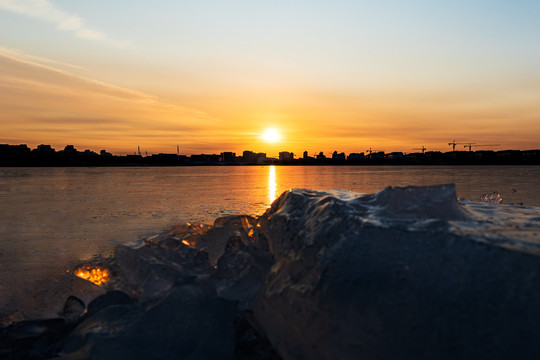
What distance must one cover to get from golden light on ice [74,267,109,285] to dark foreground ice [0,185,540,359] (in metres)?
0.18

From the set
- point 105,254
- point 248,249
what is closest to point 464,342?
point 248,249

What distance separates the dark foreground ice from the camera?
1.61m

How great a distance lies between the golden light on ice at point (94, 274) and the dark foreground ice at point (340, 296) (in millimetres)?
177

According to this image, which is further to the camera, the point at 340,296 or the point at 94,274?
the point at 94,274

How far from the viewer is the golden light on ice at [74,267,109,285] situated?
3.44 m

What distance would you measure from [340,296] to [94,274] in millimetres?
2877

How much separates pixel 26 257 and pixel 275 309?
13.0 ft

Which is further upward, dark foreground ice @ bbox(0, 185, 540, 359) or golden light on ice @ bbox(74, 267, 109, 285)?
dark foreground ice @ bbox(0, 185, 540, 359)

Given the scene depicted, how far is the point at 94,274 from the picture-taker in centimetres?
359

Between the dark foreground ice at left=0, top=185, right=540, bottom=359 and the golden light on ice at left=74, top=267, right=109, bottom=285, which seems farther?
the golden light on ice at left=74, top=267, right=109, bottom=285

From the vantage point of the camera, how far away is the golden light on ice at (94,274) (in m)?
3.44

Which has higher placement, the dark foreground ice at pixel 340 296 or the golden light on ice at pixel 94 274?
the dark foreground ice at pixel 340 296

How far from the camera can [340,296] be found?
6.03 feet

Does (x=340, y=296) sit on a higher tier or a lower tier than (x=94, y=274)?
higher
